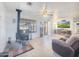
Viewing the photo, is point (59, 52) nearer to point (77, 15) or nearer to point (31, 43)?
point (31, 43)

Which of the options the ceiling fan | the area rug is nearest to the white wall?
the area rug

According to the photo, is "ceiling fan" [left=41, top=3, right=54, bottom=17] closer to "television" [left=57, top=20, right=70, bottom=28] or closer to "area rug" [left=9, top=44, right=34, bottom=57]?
"television" [left=57, top=20, right=70, bottom=28]

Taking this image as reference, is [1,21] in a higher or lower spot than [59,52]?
higher

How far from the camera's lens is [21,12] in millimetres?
1961

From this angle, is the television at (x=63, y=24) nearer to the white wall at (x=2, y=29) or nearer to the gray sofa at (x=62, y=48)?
the gray sofa at (x=62, y=48)

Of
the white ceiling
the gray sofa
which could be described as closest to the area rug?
the gray sofa

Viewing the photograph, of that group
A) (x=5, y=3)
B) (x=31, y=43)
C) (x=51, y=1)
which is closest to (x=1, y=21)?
(x=5, y=3)

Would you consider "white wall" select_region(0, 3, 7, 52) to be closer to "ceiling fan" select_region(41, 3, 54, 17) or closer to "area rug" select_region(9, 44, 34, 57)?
"area rug" select_region(9, 44, 34, 57)

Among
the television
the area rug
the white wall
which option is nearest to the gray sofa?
the television

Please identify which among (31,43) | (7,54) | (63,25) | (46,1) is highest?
(46,1)

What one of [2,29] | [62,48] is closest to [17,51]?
[2,29]

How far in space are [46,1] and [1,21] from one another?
0.89 metres

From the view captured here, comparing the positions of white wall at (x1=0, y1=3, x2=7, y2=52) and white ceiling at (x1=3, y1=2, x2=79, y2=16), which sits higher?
white ceiling at (x1=3, y1=2, x2=79, y2=16)

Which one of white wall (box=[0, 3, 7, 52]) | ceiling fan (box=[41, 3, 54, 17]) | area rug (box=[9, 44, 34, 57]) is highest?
ceiling fan (box=[41, 3, 54, 17])
